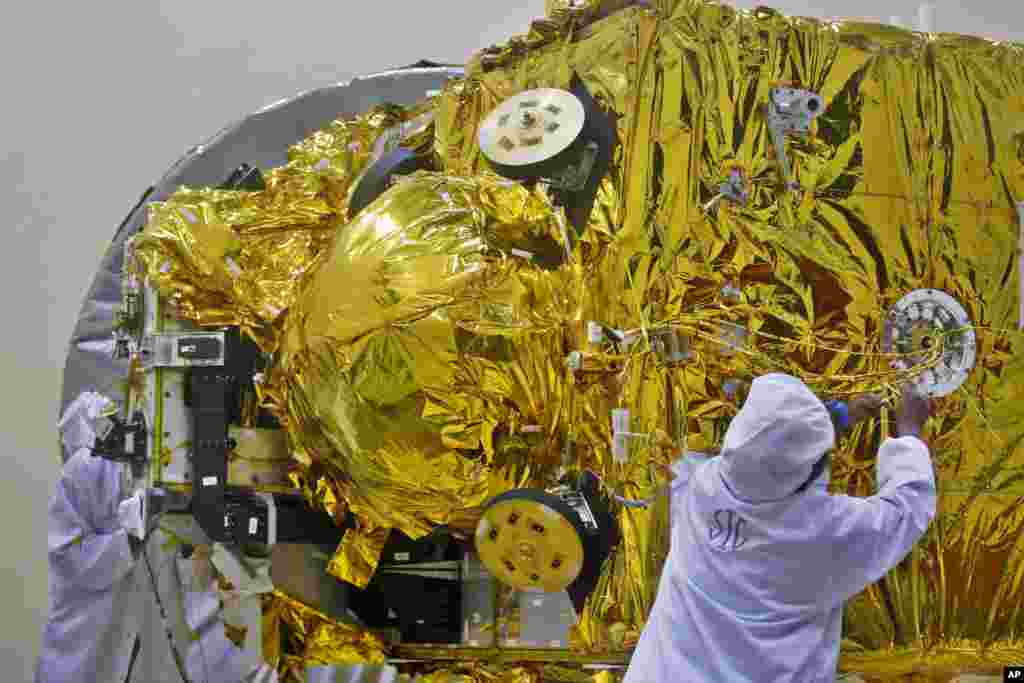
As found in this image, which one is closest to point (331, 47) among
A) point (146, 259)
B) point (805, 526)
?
point (146, 259)

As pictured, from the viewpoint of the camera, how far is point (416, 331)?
2.32 metres

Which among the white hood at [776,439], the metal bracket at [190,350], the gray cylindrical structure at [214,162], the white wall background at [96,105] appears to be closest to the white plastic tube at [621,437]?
the white hood at [776,439]

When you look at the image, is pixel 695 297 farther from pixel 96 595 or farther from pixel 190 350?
pixel 96 595

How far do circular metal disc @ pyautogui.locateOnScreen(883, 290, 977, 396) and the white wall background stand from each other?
1.94 metres

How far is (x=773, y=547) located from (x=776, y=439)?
23cm

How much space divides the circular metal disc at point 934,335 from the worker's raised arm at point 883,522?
0.96 feet

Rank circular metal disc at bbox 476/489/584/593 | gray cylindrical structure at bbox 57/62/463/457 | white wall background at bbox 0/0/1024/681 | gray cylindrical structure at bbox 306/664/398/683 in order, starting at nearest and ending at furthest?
circular metal disc at bbox 476/489/584/593 < gray cylindrical structure at bbox 306/664/398/683 < gray cylindrical structure at bbox 57/62/463/457 < white wall background at bbox 0/0/1024/681

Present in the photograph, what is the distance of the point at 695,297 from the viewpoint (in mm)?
2322

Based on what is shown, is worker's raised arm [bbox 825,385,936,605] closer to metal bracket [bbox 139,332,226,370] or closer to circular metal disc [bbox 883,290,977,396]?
circular metal disc [bbox 883,290,977,396]

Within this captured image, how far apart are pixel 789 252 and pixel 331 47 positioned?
7.90 feet

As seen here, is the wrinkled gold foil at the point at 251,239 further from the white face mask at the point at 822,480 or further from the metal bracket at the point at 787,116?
the white face mask at the point at 822,480

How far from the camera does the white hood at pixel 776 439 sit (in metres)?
1.97

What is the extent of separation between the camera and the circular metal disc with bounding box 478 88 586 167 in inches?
95.6

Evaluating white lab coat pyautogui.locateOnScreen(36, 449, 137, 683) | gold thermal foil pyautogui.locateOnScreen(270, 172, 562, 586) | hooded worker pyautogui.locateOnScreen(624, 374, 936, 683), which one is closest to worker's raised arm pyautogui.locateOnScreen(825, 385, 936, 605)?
hooded worker pyautogui.locateOnScreen(624, 374, 936, 683)
